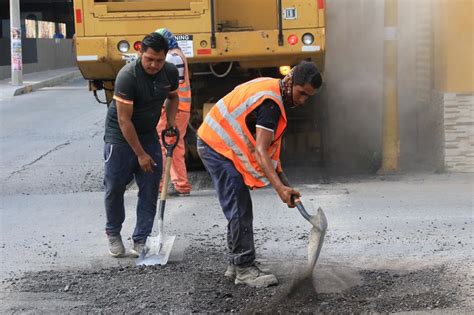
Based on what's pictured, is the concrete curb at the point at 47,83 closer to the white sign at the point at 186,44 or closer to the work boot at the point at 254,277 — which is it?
the white sign at the point at 186,44

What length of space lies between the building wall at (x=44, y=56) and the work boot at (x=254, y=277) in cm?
2376

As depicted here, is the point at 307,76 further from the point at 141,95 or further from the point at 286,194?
the point at 141,95

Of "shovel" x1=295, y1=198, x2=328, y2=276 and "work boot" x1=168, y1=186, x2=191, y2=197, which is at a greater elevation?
"shovel" x1=295, y1=198, x2=328, y2=276

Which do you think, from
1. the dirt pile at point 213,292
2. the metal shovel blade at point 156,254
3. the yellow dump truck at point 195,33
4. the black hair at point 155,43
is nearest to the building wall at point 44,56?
the yellow dump truck at point 195,33

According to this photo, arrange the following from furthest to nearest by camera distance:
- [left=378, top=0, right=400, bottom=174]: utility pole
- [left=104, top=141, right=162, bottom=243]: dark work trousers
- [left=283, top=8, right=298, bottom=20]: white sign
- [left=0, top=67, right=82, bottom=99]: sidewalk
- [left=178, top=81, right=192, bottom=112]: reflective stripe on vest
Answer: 1. [left=0, top=67, right=82, bottom=99]: sidewalk
2. [left=378, top=0, right=400, bottom=174]: utility pole
3. [left=283, top=8, right=298, bottom=20]: white sign
4. [left=178, top=81, right=192, bottom=112]: reflective stripe on vest
5. [left=104, top=141, right=162, bottom=243]: dark work trousers

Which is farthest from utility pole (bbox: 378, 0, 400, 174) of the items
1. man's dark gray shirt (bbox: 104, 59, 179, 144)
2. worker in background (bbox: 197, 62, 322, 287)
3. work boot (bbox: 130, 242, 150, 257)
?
worker in background (bbox: 197, 62, 322, 287)

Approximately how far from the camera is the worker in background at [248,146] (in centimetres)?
479

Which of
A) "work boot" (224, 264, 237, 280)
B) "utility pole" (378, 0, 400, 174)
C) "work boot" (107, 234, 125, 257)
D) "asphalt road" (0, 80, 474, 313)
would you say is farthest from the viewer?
"utility pole" (378, 0, 400, 174)

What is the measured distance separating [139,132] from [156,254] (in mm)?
891

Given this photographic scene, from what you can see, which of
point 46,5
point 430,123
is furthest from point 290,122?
point 46,5

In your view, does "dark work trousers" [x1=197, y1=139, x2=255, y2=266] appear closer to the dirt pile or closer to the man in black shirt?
the dirt pile

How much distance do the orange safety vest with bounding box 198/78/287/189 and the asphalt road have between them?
2.47ft

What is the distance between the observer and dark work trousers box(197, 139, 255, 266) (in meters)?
5.10

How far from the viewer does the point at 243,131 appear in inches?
Result: 197
